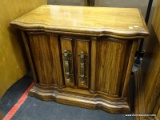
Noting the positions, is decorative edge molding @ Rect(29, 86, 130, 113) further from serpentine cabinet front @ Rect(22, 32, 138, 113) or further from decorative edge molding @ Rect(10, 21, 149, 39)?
decorative edge molding @ Rect(10, 21, 149, 39)

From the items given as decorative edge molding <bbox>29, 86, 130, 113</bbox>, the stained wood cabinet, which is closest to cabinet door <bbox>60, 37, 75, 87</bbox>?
the stained wood cabinet

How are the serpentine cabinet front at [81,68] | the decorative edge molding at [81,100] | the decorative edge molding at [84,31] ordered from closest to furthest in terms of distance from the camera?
the decorative edge molding at [84,31]
the serpentine cabinet front at [81,68]
the decorative edge molding at [81,100]

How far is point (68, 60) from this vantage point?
3.22ft

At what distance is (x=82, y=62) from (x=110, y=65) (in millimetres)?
169

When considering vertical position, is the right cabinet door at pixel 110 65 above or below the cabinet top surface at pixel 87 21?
below

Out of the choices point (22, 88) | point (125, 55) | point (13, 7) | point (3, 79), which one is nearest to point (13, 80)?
point (3, 79)

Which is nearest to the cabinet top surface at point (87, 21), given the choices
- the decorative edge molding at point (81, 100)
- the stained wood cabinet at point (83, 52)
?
the stained wood cabinet at point (83, 52)

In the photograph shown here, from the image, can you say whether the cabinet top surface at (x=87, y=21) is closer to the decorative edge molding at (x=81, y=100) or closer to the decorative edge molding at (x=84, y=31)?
the decorative edge molding at (x=84, y=31)

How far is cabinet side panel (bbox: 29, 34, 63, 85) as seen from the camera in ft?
3.08

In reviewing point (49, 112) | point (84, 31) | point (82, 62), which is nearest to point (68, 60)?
point (82, 62)

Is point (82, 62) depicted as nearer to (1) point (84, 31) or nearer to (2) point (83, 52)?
(2) point (83, 52)

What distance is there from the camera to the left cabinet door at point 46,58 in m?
0.93

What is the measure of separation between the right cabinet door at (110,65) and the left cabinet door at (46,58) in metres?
0.26

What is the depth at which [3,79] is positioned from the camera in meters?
1.01
